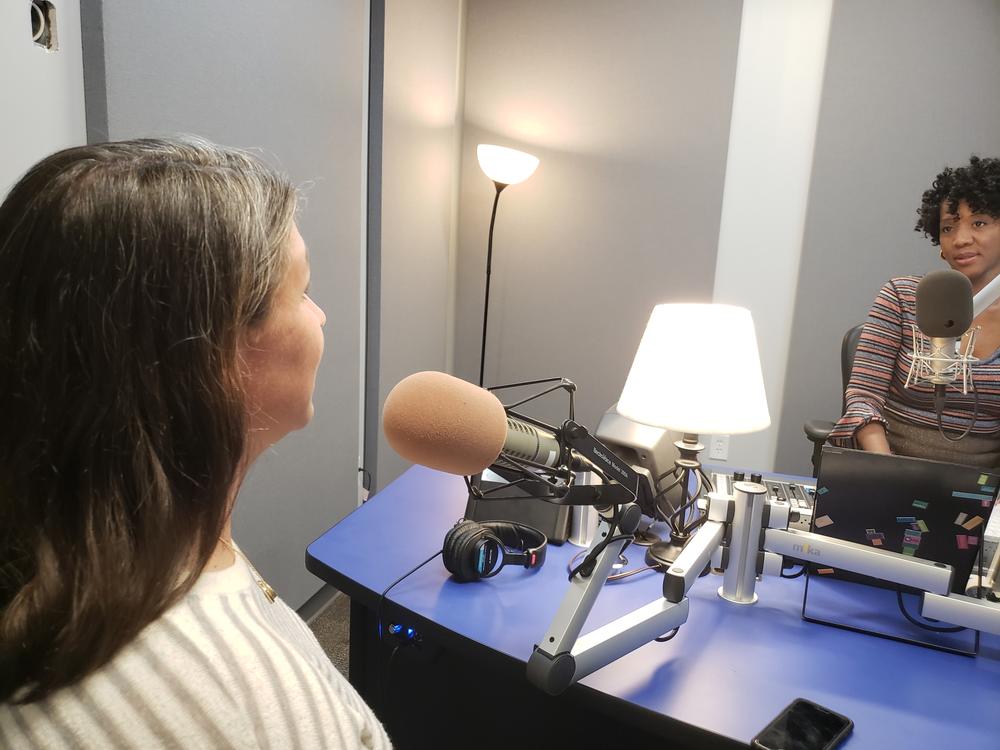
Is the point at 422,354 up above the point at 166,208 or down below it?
below

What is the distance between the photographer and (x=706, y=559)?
3.42 ft

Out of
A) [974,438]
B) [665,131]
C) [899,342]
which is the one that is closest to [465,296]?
[665,131]

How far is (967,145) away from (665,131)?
1135mm

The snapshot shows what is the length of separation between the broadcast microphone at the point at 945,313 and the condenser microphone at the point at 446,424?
1.72ft

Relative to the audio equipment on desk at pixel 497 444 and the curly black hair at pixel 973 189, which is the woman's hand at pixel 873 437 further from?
the audio equipment on desk at pixel 497 444

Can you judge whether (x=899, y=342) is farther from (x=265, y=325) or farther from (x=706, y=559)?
(x=265, y=325)

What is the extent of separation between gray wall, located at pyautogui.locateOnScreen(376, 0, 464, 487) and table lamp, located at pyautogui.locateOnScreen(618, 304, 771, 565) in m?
1.61

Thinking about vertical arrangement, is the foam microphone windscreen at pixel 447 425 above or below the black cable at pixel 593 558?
above

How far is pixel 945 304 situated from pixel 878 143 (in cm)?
223

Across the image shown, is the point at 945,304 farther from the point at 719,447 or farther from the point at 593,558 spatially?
the point at 719,447

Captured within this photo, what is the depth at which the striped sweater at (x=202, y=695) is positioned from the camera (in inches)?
18.0

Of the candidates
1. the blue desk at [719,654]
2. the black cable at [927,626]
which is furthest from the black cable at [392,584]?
the black cable at [927,626]

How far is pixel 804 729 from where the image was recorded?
2.58 feet

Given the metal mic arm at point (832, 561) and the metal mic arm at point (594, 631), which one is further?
the metal mic arm at point (832, 561)
